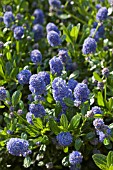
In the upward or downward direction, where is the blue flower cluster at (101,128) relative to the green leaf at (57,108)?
downward

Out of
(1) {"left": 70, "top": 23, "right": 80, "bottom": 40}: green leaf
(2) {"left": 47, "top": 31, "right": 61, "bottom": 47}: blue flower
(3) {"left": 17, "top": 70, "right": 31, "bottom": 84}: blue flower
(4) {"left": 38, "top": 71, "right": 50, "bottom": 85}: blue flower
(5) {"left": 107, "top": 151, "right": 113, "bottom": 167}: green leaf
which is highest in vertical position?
(1) {"left": 70, "top": 23, "right": 80, "bottom": 40}: green leaf

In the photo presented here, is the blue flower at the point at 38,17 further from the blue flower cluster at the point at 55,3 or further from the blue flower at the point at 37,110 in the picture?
the blue flower at the point at 37,110

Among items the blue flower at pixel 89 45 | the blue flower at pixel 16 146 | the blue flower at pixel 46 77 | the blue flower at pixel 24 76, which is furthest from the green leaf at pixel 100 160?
the blue flower at pixel 89 45

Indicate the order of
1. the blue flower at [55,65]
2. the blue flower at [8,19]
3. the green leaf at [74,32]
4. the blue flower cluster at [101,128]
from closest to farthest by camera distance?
the blue flower cluster at [101,128]
the blue flower at [55,65]
the green leaf at [74,32]
the blue flower at [8,19]

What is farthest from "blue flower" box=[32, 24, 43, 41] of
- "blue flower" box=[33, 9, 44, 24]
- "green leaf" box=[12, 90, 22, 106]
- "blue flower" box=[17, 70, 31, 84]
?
"green leaf" box=[12, 90, 22, 106]

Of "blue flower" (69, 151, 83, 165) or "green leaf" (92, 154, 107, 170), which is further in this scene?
"blue flower" (69, 151, 83, 165)

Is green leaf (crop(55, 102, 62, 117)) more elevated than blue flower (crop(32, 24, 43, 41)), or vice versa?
blue flower (crop(32, 24, 43, 41))

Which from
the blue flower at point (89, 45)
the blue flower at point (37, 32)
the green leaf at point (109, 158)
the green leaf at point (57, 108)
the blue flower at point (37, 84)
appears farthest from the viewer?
the blue flower at point (37, 32)

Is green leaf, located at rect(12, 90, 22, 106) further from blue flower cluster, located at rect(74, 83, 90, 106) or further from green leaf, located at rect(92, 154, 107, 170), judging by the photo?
green leaf, located at rect(92, 154, 107, 170)

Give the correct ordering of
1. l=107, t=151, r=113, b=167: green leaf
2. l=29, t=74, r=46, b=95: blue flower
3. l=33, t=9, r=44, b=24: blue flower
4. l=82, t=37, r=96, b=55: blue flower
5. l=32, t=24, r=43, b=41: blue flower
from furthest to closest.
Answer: l=33, t=9, r=44, b=24: blue flower < l=32, t=24, r=43, b=41: blue flower < l=82, t=37, r=96, b=55: blue flower < l=29, t=74, r=46, b=95: blue flower < l=107, t=151, r=113, b=167: green leaf

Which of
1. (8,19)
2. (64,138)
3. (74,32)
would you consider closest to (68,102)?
(64,138)
